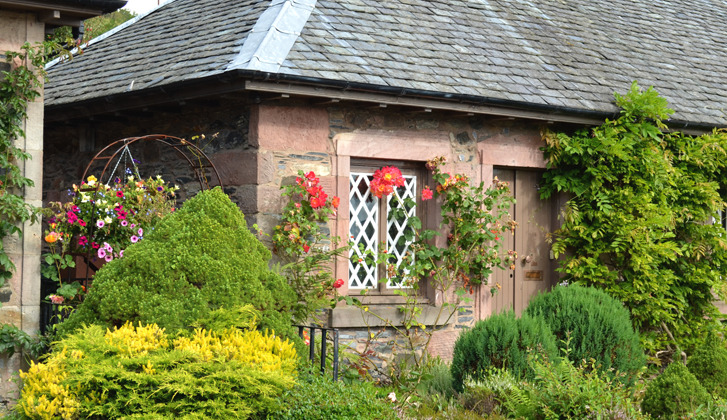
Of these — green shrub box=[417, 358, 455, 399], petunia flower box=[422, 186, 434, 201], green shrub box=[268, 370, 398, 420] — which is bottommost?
green shrub box=[417, 358, 455, 399]

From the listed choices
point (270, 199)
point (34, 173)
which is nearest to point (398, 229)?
point (270, 199)

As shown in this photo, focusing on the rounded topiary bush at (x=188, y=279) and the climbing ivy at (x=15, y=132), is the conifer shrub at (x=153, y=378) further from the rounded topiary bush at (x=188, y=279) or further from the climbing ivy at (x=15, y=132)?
the climbing ivy at (x=15, y=132)

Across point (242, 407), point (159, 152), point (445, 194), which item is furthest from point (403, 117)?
point (242, 407)

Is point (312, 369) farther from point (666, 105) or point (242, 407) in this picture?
point (666, 105)

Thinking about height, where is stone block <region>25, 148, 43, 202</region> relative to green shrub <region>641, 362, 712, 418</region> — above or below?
above

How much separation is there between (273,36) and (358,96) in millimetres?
955

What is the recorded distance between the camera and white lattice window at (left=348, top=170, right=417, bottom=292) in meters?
8.63

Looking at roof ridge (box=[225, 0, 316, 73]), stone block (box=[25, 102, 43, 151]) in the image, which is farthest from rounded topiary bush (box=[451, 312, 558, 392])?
stone block (box=[25, 102, 43, 151])

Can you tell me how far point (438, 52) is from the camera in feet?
30.7

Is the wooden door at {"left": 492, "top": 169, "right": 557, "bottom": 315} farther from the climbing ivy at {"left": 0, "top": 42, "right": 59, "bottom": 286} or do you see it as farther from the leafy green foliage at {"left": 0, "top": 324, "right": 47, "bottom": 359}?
the climbing ivy at {"left": 0, "top": 42, "right": 59, "bottom": 286}

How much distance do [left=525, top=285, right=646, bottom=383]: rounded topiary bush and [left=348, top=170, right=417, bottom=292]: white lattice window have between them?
1586mm

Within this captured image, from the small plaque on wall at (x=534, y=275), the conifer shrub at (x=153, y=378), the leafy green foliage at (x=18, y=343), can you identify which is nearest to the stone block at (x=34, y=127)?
the leafy green foliage at (x=18, y=343)

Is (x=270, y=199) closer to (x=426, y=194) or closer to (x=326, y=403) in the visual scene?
(x=426, y=194)

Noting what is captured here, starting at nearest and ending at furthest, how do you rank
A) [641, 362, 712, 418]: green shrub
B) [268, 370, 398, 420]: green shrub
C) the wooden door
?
[268, 370, 398, 420]: green shrub < [641, 362, 712, 418]: green shrub < the wooden door
